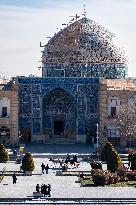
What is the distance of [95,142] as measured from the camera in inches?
1813

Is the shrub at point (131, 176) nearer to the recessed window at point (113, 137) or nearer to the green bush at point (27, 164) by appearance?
the green bush at point (27, 164)

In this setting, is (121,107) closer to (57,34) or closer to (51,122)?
(51,122)

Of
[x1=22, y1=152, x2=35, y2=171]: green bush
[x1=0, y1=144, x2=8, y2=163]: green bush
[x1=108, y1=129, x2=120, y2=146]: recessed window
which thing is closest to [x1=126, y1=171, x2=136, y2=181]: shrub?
[x1=22, y1=152, x2=35, y2=171]: green bush

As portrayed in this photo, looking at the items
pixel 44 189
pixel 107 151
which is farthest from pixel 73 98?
pixel 44 189

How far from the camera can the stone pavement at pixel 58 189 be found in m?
30.3

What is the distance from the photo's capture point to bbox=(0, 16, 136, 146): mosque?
45875 mm

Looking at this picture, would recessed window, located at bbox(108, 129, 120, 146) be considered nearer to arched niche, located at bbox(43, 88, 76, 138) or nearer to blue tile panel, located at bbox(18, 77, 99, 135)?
blue tile panel, located at bbox(18, 77, 99, 135)

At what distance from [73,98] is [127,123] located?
5.09m

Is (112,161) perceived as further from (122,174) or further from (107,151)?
(122,174)

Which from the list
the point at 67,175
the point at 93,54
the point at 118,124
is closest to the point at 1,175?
the point at 67,175

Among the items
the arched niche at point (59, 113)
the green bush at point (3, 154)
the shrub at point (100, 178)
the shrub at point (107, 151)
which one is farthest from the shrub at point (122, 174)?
the arched niche at point (59, 113)

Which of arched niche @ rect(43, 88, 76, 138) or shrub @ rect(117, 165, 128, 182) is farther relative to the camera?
arched niche @ rect(43, 88, 76, 138)

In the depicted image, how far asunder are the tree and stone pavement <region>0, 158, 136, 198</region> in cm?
879

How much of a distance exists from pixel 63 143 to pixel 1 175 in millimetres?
12097
